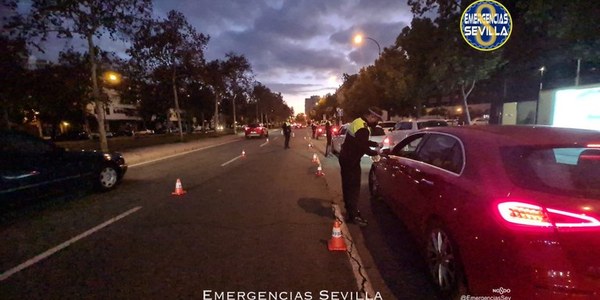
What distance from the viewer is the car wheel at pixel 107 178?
8734mm

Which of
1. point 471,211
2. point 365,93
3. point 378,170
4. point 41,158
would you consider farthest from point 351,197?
point 365,93

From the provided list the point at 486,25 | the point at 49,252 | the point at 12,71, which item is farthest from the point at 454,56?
the point at 12,71

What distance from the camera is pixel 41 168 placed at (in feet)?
22.8

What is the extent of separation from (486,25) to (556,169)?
10.6 m

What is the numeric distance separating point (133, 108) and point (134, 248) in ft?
285

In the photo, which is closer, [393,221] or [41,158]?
[393,221]

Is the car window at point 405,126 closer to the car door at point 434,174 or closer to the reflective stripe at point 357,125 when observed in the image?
the reflective stripe at point 357,125

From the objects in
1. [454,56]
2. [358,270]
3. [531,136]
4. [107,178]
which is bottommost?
[358,270]

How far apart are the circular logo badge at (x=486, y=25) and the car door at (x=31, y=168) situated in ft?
39.4

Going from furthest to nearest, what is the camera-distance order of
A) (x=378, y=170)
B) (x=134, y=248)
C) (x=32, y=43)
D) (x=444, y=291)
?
1. (x=32, y=43)
2. (x=378, y=170)
3. (x=134, y=248)
4. (x=444, y=291)

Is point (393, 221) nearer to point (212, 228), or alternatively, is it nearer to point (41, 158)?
point (212, 228)

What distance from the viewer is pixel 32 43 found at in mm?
17266

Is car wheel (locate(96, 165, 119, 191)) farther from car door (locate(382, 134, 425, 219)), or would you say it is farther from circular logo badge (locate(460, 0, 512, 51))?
circular logo badge (locate(460, 0, 512, 51))

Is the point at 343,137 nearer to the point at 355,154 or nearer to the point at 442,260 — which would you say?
the point at 355,154
